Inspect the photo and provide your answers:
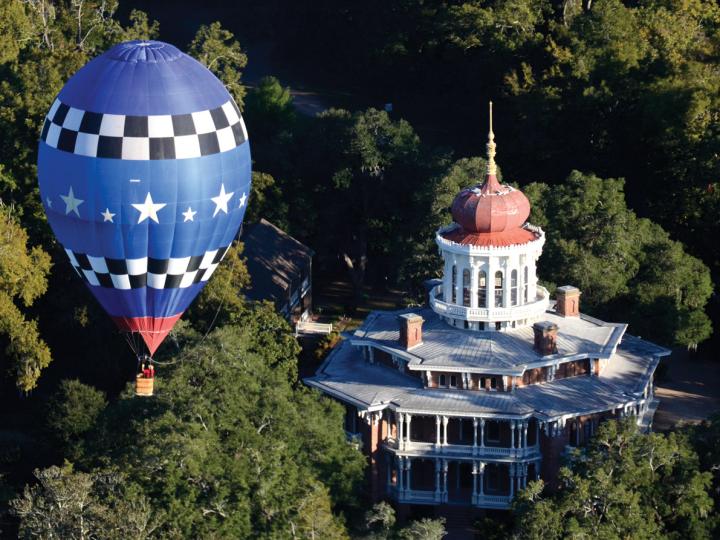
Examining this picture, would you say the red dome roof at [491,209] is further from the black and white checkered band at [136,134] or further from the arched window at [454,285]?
the black and white checkered band at [136,134]

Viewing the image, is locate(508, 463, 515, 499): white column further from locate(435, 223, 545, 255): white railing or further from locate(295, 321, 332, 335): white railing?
locate(295, 321, 332, 335): white railing

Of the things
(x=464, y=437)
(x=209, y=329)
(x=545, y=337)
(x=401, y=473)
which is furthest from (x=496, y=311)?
(x=209, y=329)

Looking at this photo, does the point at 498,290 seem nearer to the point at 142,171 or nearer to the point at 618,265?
the point at 618,265

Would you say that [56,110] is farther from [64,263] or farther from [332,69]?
[332,69]

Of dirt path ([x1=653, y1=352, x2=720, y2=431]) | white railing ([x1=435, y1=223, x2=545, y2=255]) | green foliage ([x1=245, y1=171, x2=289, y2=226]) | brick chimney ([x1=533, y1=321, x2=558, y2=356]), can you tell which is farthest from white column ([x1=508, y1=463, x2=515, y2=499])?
green foliage ([x1=245, y1=171, x2=289, y2=226])

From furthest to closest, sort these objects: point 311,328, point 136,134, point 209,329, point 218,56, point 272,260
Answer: point 218,56 < point 311,328 < point 272,260 < point 209,329 < point 136,134

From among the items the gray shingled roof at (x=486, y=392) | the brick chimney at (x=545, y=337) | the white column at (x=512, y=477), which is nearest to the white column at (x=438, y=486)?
the gray shingled roof at (x=486, y=392)

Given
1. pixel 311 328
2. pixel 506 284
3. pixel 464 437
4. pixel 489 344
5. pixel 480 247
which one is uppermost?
pixel 480 247
